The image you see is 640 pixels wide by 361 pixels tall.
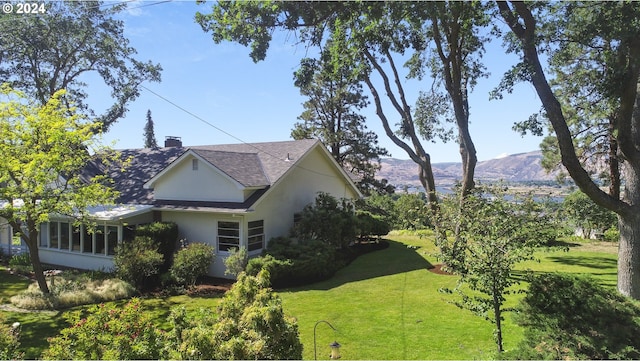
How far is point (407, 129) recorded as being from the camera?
1848 centimetres

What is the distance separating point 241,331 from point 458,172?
19.1 m

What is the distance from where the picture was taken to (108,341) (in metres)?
5.27

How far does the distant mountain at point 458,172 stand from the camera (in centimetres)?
1585

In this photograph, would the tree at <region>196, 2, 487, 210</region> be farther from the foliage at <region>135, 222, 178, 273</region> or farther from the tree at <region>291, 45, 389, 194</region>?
the tree at <region>291, 45, 389, 194</region>

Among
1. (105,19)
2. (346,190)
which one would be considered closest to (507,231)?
(346,190)

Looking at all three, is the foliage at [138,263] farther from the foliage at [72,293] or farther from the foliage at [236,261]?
the foliage at [236,261]

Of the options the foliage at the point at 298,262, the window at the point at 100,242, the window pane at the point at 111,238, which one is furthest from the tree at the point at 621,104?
the window at the point at 100,242

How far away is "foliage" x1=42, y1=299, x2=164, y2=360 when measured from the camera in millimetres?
5066

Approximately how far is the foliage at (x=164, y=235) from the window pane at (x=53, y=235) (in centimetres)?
725

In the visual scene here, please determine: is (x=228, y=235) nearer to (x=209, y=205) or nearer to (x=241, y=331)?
(x=209, y=205)

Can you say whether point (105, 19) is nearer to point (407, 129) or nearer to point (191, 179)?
point (191, 179)

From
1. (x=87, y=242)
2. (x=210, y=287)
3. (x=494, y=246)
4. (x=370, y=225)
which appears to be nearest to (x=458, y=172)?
(x=370, y=225)

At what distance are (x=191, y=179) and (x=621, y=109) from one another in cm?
1625

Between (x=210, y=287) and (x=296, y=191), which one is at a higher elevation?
(x=296, y=191)
